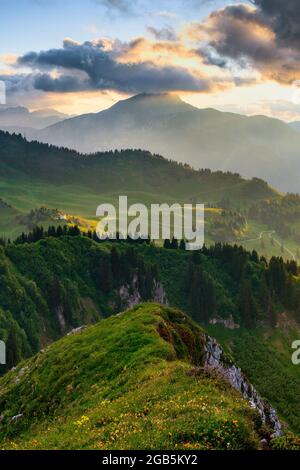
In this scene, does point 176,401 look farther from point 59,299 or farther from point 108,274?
point 108,274

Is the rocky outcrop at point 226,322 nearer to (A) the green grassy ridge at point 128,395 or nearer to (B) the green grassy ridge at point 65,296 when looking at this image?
(B) the green grassy ridge at point 65,296

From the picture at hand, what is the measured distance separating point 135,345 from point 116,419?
22.7m

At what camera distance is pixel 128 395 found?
4181 centimetres

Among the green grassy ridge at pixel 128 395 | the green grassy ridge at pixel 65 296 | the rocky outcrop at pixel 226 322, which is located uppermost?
the green grassy ridge at pixel 128 395

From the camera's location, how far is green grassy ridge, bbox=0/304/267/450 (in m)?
28.4

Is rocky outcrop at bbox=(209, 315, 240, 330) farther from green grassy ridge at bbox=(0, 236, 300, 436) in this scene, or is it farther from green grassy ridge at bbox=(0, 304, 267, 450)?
green grassy ridge at bbox=(0, 304, 267, 450)

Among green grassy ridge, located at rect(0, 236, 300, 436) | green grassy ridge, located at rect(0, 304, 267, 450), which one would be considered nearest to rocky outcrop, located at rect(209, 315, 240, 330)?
green grassy ridge, located at rect(0, 236, 300, 436)

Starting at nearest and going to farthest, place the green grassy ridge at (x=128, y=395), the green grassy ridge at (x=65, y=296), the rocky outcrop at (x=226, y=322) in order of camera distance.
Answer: the green grassy ridge at (x=128, y=395)
the green grassy ridge at (x=65, y=296)
the rocky outcrop at (x=226, y=322)

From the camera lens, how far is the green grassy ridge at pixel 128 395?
28384 millimetres

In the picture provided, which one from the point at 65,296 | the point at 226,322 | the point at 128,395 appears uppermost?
the point at 128,395

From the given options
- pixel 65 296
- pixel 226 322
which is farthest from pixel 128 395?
pixel 226 322

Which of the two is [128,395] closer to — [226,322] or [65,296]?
[65,296]

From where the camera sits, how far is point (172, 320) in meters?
72.2

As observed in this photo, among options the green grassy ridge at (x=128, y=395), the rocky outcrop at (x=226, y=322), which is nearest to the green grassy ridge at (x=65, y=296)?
the rocky outcrop at (x=226, y=322)
